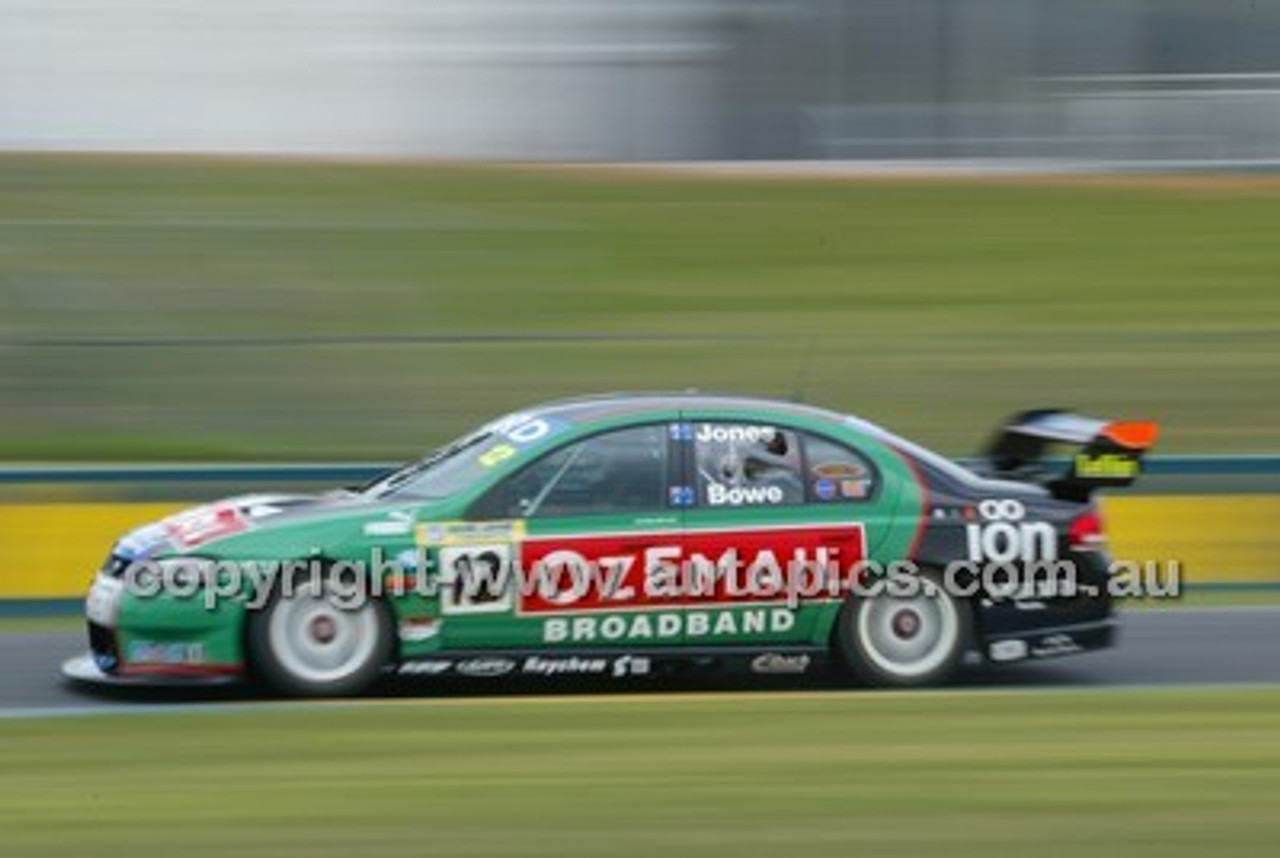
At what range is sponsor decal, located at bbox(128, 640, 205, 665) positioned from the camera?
1068 cm

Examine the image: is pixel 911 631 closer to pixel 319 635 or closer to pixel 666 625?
pixel 666 625

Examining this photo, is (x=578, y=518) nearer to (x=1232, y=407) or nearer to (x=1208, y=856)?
(x=1208, y=856)

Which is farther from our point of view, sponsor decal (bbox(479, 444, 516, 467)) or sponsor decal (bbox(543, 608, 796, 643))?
sponsor decal (bbox(479, 444, 516, 467))

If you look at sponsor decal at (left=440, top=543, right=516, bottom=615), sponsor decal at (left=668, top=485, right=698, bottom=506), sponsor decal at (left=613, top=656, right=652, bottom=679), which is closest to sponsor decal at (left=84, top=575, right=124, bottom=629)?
sponsor decal at (left=440, top=543, right=516, bottom=615)

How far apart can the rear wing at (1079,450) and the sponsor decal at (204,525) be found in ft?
11.5

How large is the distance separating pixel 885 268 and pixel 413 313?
6.50 meters

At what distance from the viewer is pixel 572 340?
65.1 feet

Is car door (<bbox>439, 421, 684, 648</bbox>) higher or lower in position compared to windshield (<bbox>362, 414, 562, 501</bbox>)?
lower

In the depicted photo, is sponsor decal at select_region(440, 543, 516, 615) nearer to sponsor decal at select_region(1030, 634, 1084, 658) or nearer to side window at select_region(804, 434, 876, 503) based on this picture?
side window at select_region(804, 434, 876, 503)

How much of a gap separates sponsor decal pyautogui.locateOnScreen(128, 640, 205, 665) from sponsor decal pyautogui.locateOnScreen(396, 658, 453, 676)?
836 mm

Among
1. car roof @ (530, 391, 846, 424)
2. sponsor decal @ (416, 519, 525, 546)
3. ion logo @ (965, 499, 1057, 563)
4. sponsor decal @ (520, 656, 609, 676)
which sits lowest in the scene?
sponsor decal @ (520, 656, 609, 676)

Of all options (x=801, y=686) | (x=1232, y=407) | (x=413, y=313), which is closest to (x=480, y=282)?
(x=413, y=313)

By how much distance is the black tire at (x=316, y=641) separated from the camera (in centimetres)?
1071

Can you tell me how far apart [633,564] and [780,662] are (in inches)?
31.8
